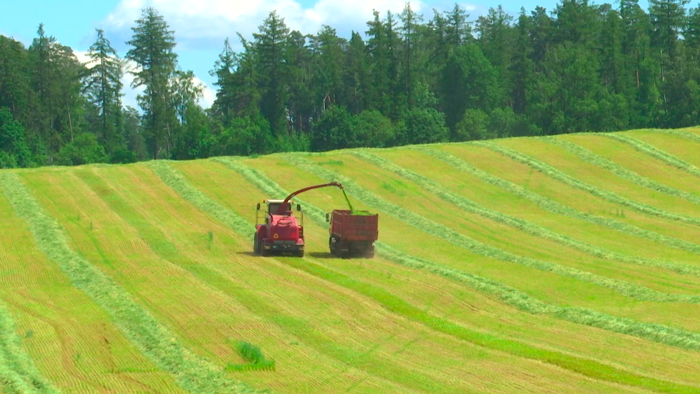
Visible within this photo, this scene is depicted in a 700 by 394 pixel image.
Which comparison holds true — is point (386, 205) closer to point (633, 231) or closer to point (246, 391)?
point (633, 231)

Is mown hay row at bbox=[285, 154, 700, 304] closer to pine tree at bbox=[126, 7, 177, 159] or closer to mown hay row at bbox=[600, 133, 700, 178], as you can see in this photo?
mown hay row at bbox=[600, 133, 700, 178]

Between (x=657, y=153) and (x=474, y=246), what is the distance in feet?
99.8

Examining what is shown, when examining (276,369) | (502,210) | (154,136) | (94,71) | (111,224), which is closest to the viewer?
(276,369)

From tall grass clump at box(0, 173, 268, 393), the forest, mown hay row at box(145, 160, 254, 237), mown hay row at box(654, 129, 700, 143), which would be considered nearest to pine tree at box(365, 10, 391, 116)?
the forest

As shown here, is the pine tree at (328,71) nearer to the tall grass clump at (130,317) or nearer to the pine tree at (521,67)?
the pine tree at (521,67)

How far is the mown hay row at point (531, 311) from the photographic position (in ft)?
71.1

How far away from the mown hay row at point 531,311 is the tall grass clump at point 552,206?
13.3m

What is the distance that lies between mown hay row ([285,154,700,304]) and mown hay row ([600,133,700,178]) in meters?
23.0

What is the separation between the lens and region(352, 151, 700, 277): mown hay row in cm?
3853

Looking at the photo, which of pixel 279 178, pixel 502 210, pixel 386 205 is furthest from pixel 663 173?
pixel 279 178

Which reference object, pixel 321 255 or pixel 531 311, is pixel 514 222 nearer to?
pixel 321 255

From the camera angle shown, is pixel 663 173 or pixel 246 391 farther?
pixel 663 173

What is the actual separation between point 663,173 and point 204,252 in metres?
35.4

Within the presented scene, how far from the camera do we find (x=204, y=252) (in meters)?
39.9
